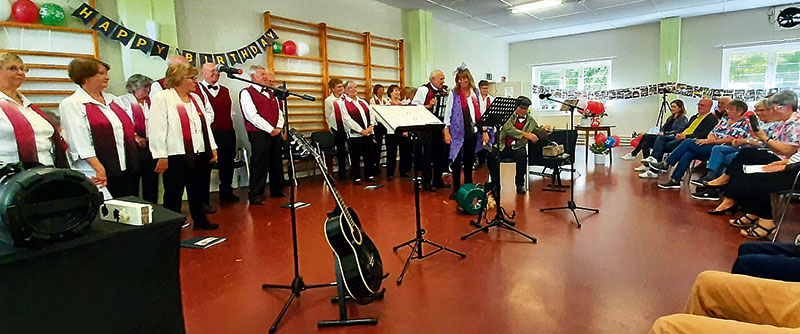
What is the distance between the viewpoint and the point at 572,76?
11055mm

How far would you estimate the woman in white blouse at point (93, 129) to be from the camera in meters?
2.53

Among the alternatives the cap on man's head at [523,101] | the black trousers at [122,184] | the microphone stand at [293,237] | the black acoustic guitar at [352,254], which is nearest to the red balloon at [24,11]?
the black trousers at [122,184]

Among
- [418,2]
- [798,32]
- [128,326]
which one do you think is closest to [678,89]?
[798,32]

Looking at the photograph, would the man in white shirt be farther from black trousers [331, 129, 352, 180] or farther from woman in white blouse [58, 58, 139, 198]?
woman in white blouse [58, 58, 139, 198]

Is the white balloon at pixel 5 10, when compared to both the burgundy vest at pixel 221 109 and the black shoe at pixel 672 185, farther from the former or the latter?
the black shoe at pixel 672 185

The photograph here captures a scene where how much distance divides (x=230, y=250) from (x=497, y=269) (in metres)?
1.87

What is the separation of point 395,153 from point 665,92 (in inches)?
263

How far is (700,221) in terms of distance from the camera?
3.59 m

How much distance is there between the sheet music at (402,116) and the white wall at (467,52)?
6.08 metres

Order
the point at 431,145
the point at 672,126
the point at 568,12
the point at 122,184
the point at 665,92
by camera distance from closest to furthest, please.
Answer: the point at 122,184 < the point at 431,145 < the point at 672,126 < the point at 568,12 < the point at 665,92

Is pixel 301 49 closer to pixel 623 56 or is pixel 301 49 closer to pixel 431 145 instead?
pixel 431 145

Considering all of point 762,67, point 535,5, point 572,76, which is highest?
point 535,5

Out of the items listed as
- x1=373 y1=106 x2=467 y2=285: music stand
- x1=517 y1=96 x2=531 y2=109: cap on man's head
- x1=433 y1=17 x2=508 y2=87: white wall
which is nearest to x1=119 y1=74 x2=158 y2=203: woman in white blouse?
x1=373 y1=106 x2=467 y2=285: music stand

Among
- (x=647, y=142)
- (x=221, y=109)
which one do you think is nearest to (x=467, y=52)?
(x=647, y=142)
